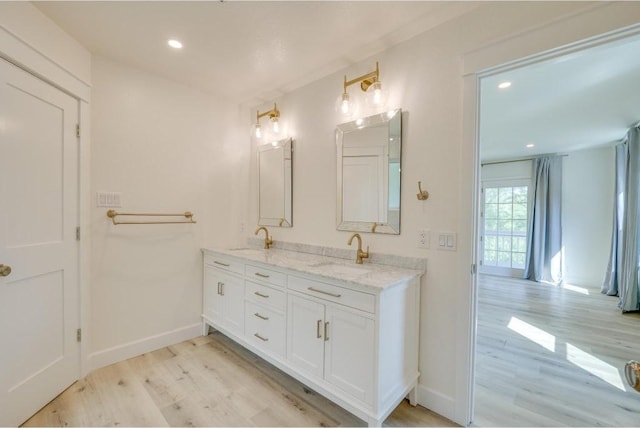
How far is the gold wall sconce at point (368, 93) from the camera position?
6.60ft

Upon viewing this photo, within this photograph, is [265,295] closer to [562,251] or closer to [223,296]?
[223,296]

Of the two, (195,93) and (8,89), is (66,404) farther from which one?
(195,93)

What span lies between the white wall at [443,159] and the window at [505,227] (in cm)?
518

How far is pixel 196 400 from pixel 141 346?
963mm

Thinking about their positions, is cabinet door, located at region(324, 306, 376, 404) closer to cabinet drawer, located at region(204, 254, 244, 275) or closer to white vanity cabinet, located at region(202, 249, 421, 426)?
white vanity cabinet, located at region(202, 249, 421, 426)

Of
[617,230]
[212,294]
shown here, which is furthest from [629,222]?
[212,294]

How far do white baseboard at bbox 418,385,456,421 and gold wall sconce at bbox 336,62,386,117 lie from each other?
2000 millimetres

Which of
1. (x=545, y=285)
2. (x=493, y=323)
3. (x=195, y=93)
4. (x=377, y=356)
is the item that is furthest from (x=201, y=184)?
(x=545, y=285)

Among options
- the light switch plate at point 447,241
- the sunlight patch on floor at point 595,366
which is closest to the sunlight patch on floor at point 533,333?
the sunlight patch on floor at point 595,366

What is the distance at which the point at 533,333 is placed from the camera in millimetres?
2973

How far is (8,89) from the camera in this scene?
5.16ft

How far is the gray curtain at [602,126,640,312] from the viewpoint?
3596mm

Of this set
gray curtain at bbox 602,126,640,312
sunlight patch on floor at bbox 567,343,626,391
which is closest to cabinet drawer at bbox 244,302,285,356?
sunlight patch on floor at bbox 567,343,626,391

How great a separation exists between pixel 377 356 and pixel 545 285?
532 cm
